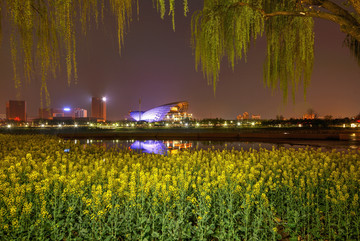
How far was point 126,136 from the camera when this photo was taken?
27172 millimetres

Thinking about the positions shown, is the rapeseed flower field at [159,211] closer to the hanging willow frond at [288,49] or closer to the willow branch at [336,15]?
the hanging willow frond at [288,49]

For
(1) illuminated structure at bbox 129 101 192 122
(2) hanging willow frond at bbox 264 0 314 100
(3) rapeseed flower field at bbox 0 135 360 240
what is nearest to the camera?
(3) rapeseed flower field at bbox 0 135 360 240

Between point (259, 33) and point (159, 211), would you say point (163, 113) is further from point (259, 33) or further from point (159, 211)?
point (159, 211)

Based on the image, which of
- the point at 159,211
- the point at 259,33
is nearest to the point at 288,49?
the point at 259,33

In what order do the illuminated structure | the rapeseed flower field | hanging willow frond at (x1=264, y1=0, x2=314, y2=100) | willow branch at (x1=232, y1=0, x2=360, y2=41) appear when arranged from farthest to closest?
the illuminated structure → hanging willow frond at (x1=264, y1=0, x2=314, y2=100) → willow branch at (x1=232, y1=0, x2=360, y2=41) → the rapeseed flower field

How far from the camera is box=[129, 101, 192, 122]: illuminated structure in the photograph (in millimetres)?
116188

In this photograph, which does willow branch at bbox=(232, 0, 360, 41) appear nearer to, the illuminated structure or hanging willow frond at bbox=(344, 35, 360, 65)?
hanging willow frond at bbox=(344, 35, 360, 65)

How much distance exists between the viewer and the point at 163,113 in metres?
116

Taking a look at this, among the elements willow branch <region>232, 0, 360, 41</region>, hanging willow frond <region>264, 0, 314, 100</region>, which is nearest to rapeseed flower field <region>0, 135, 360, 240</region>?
hanging willow frond <region>264, 0, 314, 100</region>

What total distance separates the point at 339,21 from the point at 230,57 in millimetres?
1992

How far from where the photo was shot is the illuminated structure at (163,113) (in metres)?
116

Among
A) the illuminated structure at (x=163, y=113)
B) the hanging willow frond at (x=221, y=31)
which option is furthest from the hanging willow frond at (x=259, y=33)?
the illuminated structure at (x=163, y=113)

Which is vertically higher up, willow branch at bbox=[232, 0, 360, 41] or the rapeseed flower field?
willow branch at bbox=[232, 0, 360, 41]

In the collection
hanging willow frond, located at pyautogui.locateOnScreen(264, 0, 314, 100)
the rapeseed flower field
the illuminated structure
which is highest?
the illuminated structure
